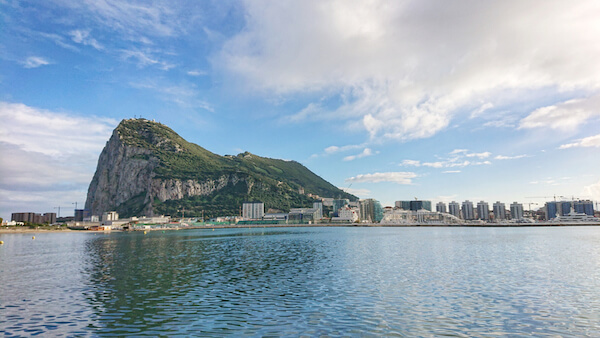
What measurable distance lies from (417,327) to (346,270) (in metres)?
23.0

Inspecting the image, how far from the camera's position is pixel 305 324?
65.9 feet

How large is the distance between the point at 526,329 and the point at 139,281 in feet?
117

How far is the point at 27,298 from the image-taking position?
1127 inches

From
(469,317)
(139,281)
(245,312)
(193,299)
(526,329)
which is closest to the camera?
(526,329)

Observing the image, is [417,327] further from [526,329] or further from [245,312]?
[245,312]

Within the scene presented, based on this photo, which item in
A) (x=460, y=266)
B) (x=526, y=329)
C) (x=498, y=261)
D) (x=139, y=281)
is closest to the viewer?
(x=526, y=329)

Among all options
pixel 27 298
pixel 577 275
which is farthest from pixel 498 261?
pixel 27 298

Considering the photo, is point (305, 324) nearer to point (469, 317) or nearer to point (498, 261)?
point (469, 317)

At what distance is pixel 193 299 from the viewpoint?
27.4m

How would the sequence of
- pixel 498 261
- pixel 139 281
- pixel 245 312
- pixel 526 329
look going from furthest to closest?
pixel 498 261, pixel 139 281, pixel 245 312, pixel 526 329

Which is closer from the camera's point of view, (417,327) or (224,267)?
(417,327)

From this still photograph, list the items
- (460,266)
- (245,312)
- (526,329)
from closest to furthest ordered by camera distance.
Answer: (526,329) → (245,312) → (460,266)

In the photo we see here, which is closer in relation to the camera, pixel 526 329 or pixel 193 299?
pixel 526 329

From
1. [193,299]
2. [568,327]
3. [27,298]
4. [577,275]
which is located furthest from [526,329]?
[27,298]
